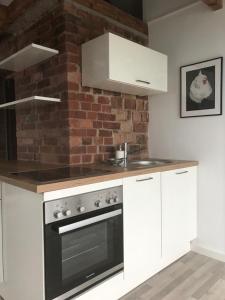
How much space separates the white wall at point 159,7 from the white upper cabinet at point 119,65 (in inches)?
22.2

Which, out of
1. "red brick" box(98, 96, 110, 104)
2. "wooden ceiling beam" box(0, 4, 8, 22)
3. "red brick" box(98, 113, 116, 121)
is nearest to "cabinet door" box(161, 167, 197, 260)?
"red brick" box(98, 113, 116, 121)

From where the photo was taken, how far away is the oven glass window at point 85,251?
1407 mm

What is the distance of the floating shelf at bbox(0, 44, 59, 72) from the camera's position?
6.33ft

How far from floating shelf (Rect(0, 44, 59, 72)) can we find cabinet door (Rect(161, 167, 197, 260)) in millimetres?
1346

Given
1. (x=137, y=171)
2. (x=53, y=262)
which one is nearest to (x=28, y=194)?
(x=53, y=262)

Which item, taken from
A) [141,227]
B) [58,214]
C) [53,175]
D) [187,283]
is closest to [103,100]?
[53,175]

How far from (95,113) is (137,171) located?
76 centimetres

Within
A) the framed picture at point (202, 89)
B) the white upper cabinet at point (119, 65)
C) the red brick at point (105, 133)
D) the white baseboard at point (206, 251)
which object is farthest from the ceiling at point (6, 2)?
the white baseboard at point (206, 251)

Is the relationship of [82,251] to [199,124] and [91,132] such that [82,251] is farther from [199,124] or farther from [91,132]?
[199,124]

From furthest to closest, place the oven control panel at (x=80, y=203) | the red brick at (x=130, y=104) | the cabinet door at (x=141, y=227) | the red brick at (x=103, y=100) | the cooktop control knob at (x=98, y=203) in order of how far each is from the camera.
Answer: the red brick at (x=130, y=104) < the red brick at (x=103, y=100) < the cabinet door at (x=141, y=227) < the cooktop control knob at (x=98, y=203) < the oven control panel at (x=80, y=203)

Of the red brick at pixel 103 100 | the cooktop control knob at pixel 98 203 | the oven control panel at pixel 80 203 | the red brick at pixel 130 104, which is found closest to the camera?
the oven control panel at pixel 80 203

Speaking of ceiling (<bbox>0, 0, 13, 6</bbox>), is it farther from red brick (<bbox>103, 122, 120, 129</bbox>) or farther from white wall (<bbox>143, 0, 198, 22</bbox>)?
red brick (<bbox>103, 122, 120, 129</bbox>)

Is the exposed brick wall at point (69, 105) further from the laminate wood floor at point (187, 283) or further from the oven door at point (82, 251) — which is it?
the laminate wood floor at point (187, 283)

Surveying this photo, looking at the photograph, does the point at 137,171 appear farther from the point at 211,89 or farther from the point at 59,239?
the point at 211,89
